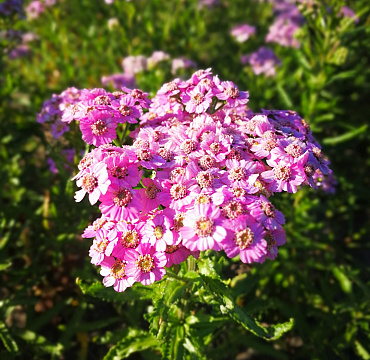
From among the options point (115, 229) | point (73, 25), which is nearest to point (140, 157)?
point (115, 229)

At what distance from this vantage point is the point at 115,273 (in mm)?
1718

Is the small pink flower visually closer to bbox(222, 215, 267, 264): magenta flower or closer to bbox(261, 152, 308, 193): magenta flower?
bbox(261, 152, 308, 193): magenta flower

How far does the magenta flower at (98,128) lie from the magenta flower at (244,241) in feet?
2.81

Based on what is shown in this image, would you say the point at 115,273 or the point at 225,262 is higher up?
the point at 115,273

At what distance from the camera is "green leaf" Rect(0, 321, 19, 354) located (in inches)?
105

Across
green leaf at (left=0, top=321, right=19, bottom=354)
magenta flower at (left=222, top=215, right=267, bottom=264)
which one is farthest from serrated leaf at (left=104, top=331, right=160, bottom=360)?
magenta flower at (left=222, top=215, right=267, bottom=264)

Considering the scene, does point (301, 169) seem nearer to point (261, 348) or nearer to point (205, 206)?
point (205, 206)

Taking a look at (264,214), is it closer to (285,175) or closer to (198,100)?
(285,175)

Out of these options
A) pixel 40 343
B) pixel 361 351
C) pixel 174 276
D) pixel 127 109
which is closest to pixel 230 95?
pixel 127 109

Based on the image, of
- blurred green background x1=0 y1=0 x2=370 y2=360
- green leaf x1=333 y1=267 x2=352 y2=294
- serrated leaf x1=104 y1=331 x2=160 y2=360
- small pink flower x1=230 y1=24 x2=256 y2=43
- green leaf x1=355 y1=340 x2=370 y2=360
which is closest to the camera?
serrated leaf x1=104 y1=331 x2=160 y2=360

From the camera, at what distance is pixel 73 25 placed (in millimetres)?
6188

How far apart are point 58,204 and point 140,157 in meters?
1.86

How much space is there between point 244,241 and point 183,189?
366 mm

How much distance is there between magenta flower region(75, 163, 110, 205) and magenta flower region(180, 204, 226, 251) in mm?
389
